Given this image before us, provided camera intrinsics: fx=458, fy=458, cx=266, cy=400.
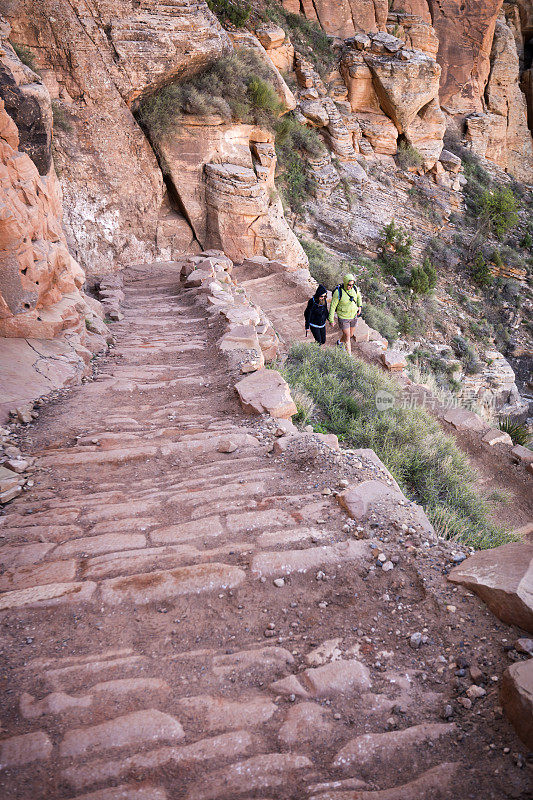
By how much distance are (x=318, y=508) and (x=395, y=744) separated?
1584mm

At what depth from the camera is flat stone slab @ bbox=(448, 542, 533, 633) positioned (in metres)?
2.34

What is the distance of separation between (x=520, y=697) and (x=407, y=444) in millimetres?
4121

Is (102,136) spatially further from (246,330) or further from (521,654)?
(521,654)

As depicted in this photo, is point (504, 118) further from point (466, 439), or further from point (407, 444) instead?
point (407, 444)

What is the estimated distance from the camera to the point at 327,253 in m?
17.4

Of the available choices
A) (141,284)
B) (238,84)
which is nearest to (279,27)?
(238,84)

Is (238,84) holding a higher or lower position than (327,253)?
higher

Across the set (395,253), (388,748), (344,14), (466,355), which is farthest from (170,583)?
(344,14)

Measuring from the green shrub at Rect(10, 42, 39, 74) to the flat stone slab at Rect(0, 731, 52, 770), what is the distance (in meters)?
10.5

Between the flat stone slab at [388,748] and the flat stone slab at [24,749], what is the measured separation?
1.21 meters

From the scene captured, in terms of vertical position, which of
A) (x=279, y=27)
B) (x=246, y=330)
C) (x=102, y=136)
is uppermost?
(x=279, y=27)

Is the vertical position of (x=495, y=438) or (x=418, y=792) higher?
(x=418, y=792)

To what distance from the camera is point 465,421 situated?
28.1 feet

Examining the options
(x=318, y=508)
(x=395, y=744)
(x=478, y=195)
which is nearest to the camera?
(x=395, y=744)
